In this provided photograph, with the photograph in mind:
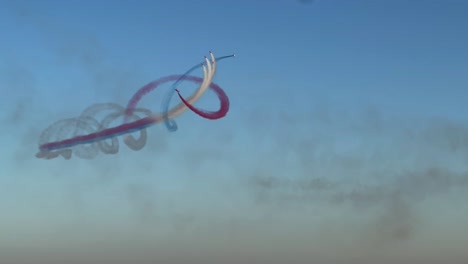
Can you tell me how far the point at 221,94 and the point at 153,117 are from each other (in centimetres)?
798

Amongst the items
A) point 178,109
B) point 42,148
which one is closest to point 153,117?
point 178,109

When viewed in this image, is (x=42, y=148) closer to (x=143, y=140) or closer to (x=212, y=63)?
(x=143, y=140)

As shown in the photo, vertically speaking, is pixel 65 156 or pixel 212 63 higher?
pixel 212 63

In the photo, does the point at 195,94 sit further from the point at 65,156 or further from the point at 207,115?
the point at 65,156

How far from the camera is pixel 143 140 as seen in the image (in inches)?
5197

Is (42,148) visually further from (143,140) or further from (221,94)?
(221,94)

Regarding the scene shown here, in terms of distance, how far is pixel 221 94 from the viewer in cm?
13338

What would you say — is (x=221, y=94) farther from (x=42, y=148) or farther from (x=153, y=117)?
(x=42, y=148)

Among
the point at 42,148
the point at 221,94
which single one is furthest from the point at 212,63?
the point at 42,148

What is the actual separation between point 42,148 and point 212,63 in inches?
818

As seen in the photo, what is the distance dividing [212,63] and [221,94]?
4031 mm

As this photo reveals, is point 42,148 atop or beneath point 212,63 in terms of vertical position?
beneath

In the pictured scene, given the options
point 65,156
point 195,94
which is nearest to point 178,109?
point 195,94

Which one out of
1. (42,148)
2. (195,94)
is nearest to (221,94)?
(195,94)
